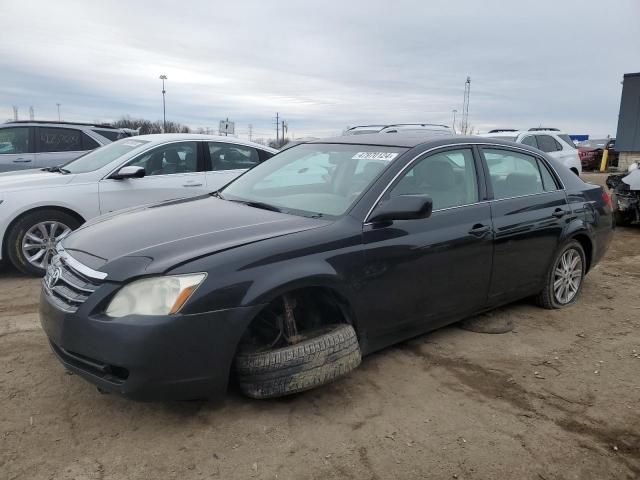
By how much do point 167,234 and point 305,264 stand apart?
2.71 ft

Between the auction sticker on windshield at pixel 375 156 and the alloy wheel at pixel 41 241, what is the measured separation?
11.6 ft

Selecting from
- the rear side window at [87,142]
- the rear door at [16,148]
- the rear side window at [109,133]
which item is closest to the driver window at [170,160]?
the rear side window at [87,142]

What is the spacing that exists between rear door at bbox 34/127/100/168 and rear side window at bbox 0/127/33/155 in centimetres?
18

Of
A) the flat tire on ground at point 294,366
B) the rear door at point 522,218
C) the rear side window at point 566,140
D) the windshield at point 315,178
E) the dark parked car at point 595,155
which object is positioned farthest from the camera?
the dark parked car at point 595,155

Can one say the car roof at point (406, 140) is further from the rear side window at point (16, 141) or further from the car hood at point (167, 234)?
the rear side window at point (16, 141)

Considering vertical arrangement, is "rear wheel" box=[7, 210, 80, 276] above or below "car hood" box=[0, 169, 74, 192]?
below

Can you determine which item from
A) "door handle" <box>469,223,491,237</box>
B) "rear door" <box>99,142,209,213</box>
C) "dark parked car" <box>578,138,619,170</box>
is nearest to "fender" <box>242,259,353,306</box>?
"door handle" <box>469,223,491,237</box>

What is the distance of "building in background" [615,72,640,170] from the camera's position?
21.5m

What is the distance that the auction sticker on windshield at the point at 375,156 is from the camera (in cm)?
374

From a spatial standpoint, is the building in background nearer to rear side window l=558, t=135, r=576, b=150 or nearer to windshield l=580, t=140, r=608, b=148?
windshield l=580, t=140, r=608, b=148

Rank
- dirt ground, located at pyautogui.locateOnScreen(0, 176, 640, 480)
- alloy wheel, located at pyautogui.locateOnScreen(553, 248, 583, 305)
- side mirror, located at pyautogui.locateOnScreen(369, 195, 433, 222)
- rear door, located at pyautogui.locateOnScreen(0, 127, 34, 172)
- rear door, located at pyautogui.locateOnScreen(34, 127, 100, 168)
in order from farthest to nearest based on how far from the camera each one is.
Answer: rear door, located at pyautogui.locateOnScreen(34, 127, 100, 168), rear door, located at pyautogui.locateOnScreen(0, 127, 34, 172), alloy wheel, located at pyautogui.locateOnScreen(553, 248, 583, 305), side mirror, located at pyautogui.locateOnScreen(369, 195, 433, 222), dirt ground, located at pyautogui.locateOnScreen(0, 176, 640, 480)

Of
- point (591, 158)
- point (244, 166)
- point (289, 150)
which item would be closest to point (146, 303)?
point (289, 150)

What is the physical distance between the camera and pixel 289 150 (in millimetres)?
4613

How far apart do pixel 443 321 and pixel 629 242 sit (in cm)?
585
